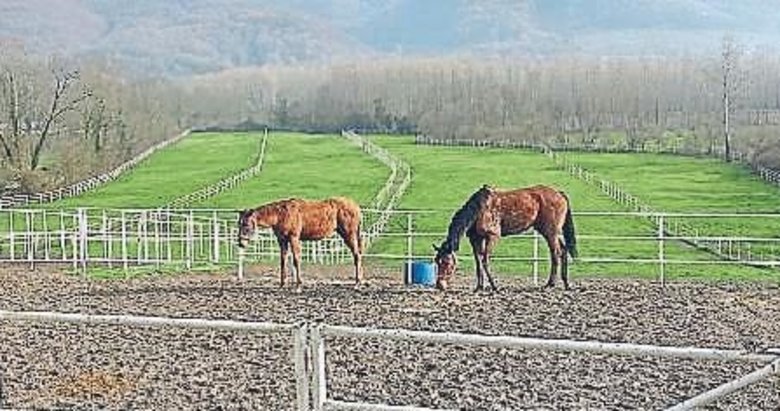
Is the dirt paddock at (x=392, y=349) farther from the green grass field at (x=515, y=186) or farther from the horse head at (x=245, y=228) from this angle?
the green grass field at (x=515, y=186)

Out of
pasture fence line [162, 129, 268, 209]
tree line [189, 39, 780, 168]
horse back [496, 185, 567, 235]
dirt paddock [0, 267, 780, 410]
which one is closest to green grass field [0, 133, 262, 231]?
pasture fence line [162, 129, 268, 209]

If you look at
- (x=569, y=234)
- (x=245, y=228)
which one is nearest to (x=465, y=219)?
(x=569, y=234)

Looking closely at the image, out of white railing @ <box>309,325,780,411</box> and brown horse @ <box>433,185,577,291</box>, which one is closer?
white railing @ <box>309,325,780,411</box>

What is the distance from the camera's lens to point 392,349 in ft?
32.2

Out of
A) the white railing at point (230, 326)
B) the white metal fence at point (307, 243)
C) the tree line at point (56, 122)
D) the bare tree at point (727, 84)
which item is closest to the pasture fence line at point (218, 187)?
the tree line at point (56, 122)

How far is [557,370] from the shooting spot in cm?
887

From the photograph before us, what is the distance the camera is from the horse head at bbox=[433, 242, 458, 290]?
14537 millimetres

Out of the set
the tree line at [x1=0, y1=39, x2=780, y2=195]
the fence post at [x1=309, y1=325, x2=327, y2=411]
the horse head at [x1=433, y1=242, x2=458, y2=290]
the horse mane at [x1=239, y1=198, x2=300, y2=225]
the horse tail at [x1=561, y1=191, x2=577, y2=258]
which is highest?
the tree line at [x1=0, y1=39, x2=780, y2=195]

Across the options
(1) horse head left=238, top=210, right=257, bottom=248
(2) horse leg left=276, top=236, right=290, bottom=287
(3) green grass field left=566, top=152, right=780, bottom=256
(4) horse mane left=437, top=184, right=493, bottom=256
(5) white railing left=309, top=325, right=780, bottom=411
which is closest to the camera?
(5) white railing left=309, top=325, right=780, bottom=411

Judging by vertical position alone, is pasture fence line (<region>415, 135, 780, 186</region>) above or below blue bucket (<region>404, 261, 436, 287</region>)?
above

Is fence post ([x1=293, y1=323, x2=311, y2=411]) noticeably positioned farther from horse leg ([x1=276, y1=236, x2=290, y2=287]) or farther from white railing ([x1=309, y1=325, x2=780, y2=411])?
horse leg ([x1=276, y1=236, x2=290, y2=287])

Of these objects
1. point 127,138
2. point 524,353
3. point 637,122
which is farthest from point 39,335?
point 637,122

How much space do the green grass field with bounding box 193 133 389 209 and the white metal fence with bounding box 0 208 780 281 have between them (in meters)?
Result: 7.68

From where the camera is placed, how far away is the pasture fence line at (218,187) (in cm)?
4300
